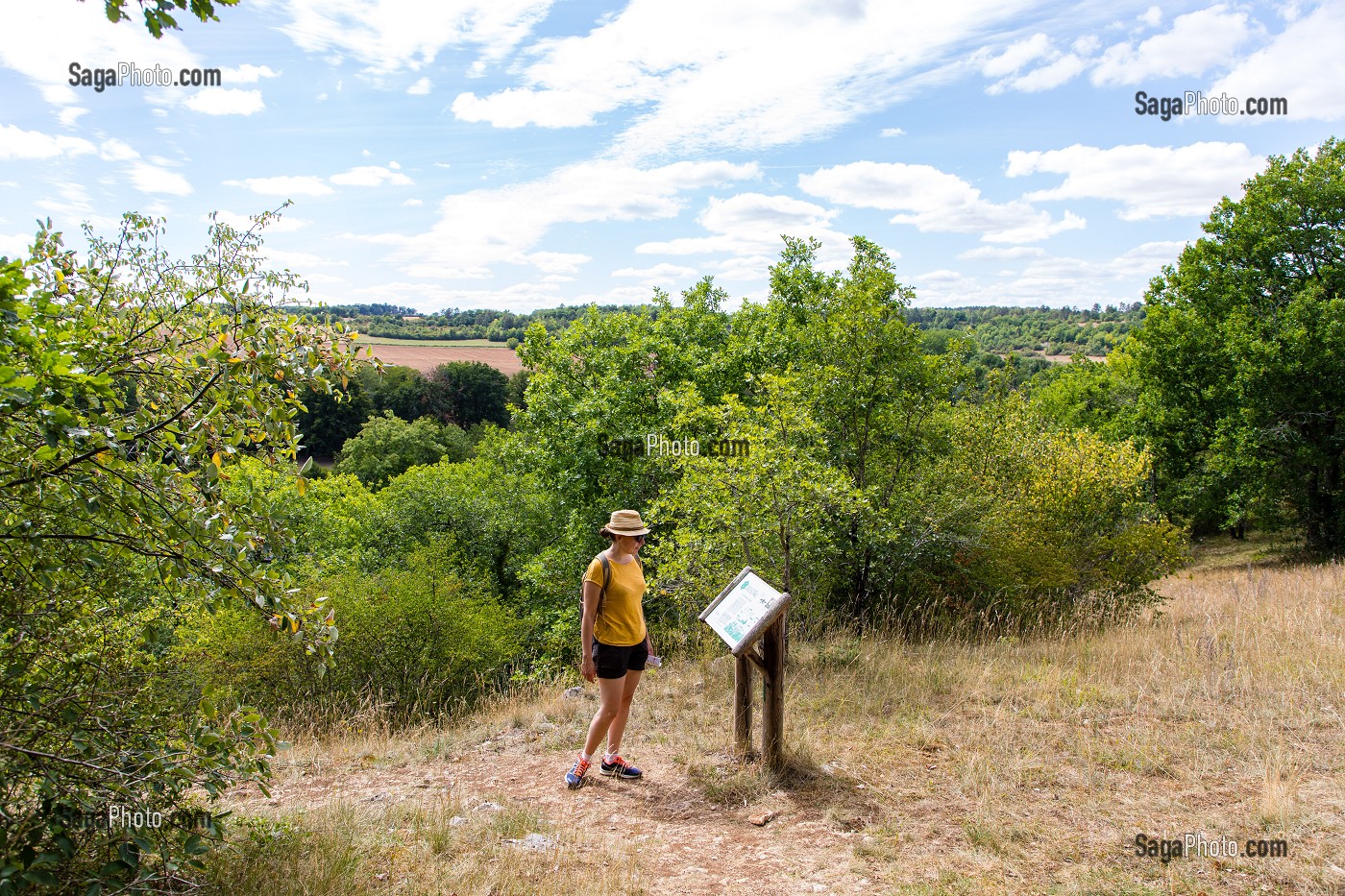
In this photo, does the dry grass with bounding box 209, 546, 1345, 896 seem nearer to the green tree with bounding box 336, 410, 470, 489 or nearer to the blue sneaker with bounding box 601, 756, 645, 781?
the blue sneaker with bounding box 601, 756, 645, 781

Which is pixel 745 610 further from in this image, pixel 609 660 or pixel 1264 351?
pixel 1264 351

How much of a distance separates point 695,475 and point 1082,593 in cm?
658

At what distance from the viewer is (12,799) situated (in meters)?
3.12

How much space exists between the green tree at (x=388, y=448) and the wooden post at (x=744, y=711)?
45.5 meters

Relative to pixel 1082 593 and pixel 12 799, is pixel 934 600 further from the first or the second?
pixel 12 799

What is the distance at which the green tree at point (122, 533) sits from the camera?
9.57ft

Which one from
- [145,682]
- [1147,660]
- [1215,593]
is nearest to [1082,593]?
[1147,660]

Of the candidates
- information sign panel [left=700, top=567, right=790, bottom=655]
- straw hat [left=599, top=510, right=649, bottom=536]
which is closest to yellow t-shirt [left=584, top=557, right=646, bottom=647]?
straw hat [left=599, top=510, right=649, bottom=536]

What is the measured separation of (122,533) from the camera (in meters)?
3.36

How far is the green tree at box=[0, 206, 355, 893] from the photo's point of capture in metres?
2.92

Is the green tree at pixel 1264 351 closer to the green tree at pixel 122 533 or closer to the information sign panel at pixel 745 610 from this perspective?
the information sign panel at pixel 745 610

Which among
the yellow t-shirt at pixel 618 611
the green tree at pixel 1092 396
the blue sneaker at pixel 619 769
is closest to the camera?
the yellow t-shirt at pixel 618 611

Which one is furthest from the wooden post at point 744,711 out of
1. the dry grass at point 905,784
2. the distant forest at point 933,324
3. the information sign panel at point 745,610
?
the distant forest at point 933,324

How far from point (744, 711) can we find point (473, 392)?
2886 inches
